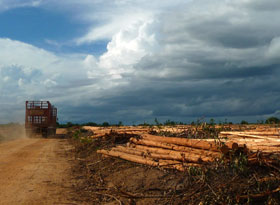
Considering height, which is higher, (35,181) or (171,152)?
(171,152)

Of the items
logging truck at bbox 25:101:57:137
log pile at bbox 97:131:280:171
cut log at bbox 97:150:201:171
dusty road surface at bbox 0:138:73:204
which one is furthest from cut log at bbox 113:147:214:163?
logging truck at bbox 25:101:57:137

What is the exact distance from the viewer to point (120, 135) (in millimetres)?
14852

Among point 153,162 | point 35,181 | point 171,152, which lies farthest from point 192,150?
point 35,181

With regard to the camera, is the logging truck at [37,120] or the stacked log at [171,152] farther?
the logging truck at [37,120]

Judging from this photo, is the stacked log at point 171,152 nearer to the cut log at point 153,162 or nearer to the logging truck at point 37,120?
the cut log at point 153,162

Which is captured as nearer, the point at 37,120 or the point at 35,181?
the point at 35,181

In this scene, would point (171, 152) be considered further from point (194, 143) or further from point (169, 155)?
point (194, 143)

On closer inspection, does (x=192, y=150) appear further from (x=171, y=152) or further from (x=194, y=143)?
(x=171, y=152)

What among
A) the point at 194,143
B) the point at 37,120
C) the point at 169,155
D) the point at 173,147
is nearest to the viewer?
the point at 194,143

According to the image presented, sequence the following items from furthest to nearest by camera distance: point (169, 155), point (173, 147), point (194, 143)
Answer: point (173, 147)
point (169, 155)
point (194, 143)

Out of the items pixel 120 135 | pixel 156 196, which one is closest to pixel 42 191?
pixel 156 196

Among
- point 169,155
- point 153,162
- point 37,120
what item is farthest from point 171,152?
point 37,120

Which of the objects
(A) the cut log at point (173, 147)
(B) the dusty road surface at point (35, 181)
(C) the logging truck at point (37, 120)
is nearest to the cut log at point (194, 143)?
(A) the cut log at point (173, 147)

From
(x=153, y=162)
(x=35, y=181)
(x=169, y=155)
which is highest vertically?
(x=169, y=155)
